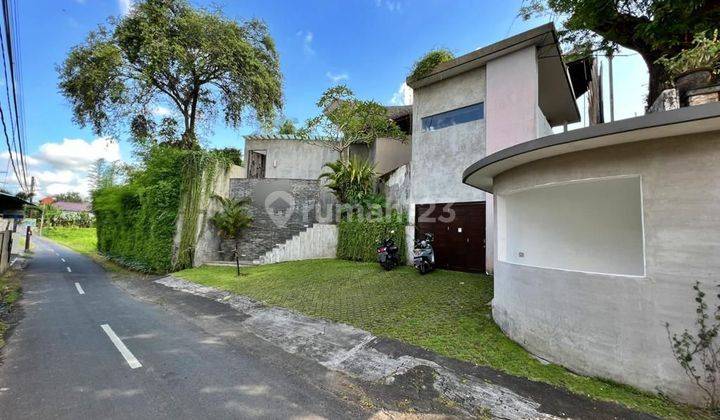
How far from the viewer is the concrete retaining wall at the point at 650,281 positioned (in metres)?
3.25

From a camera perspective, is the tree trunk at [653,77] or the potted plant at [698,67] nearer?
the potted plant at [698,67]

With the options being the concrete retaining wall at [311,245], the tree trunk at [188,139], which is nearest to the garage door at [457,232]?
the concrete retaining wall at [311,245]

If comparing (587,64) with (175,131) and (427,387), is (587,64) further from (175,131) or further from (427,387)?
(175,131)

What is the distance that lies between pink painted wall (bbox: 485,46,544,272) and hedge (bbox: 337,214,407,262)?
125 inches

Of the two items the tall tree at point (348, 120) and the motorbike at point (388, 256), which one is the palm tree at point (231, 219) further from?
the motorbike at point (388, 256)

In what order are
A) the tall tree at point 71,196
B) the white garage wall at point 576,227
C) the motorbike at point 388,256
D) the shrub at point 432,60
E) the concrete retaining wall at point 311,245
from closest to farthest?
the white garage wall at point 576,227
the motorbike at point 388,256
the shrub at point 432,60
the concrete retaining wall at point 311,245
the tall tree at point 71,196

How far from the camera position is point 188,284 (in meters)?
10.1

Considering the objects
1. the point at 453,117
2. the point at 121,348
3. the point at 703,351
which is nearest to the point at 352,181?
the point at 453,117

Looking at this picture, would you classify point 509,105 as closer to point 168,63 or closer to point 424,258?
point 424,258

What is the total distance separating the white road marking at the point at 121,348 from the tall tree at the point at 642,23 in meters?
10.2

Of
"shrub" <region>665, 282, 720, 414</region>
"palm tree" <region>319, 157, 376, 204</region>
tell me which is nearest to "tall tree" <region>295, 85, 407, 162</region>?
"palm tree" <region>319, 157, 376, 204</region>

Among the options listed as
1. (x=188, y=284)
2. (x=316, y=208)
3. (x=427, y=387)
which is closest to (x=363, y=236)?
(x=316, y=208)

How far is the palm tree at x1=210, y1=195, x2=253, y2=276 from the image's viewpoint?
13398 millimetres

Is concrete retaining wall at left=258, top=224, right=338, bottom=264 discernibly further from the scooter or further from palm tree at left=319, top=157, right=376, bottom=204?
the scooter
